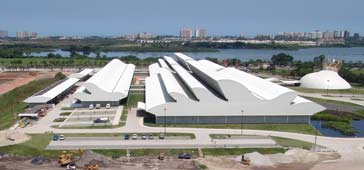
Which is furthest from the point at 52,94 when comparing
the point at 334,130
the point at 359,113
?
the point at 359,113

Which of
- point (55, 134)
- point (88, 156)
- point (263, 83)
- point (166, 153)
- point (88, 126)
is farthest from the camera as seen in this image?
point (263, 83)

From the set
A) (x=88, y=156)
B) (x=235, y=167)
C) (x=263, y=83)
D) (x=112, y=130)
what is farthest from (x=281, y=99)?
(x=88, y=156)

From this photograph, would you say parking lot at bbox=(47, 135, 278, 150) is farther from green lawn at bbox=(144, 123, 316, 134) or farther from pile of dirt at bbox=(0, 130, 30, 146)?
green lawn at bbox=(144, 123, 316, 134)

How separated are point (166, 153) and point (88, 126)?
14.4 meters

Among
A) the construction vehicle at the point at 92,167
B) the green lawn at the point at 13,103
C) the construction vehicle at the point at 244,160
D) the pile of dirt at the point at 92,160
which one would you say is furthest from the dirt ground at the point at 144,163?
the green lawn at the point at 13,103

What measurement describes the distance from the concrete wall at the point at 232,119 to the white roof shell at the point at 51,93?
20.5m

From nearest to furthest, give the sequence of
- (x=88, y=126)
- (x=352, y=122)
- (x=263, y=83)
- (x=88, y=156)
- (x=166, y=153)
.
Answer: (x=88, y=156) < (x=166, y=153) < (x=88, y=126) < (x=352, y=122) < (x=263, y=83)

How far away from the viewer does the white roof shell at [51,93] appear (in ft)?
197

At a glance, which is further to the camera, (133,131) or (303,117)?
(303,117)

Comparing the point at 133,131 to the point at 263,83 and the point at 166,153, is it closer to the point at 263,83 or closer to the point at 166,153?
the point at 166,153

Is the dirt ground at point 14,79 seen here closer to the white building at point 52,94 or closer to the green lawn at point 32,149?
the white building at point 52,94

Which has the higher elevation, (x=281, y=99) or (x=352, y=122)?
(x=281, y=99)

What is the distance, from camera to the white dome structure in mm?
84856

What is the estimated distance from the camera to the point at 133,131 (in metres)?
47.4
